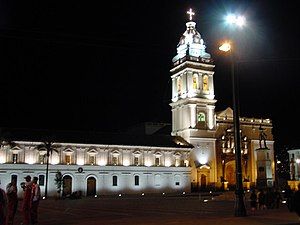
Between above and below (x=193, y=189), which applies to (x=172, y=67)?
above

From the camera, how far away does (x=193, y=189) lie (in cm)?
8244

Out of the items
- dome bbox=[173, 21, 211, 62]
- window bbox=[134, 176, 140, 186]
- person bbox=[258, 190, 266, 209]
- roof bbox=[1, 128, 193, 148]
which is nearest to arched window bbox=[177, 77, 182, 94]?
dome bbox=[173, 21, 211, 62]

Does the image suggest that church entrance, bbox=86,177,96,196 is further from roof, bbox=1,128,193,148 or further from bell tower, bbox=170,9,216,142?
bell tower, bbox=170,9,216,142

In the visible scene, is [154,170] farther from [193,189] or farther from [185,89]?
[185,89]

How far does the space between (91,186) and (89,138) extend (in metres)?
8.44

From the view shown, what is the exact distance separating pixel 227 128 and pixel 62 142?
34203 millimetres

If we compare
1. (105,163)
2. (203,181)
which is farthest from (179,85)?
(105,163)

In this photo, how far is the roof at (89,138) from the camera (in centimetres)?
7238

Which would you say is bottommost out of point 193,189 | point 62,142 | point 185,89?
point 193,189

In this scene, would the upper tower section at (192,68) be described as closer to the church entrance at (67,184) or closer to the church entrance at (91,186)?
the church entrance at (91,186)

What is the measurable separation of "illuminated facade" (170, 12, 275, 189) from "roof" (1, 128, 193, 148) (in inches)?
149

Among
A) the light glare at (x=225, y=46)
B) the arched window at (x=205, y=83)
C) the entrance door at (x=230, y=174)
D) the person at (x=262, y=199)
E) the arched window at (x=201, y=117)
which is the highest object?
the arched window at (x=205, y=83)

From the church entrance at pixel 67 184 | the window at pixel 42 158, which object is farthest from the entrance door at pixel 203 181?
the window at pixel 42 158

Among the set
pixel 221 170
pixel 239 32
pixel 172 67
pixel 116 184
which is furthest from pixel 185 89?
pixel 239 32
